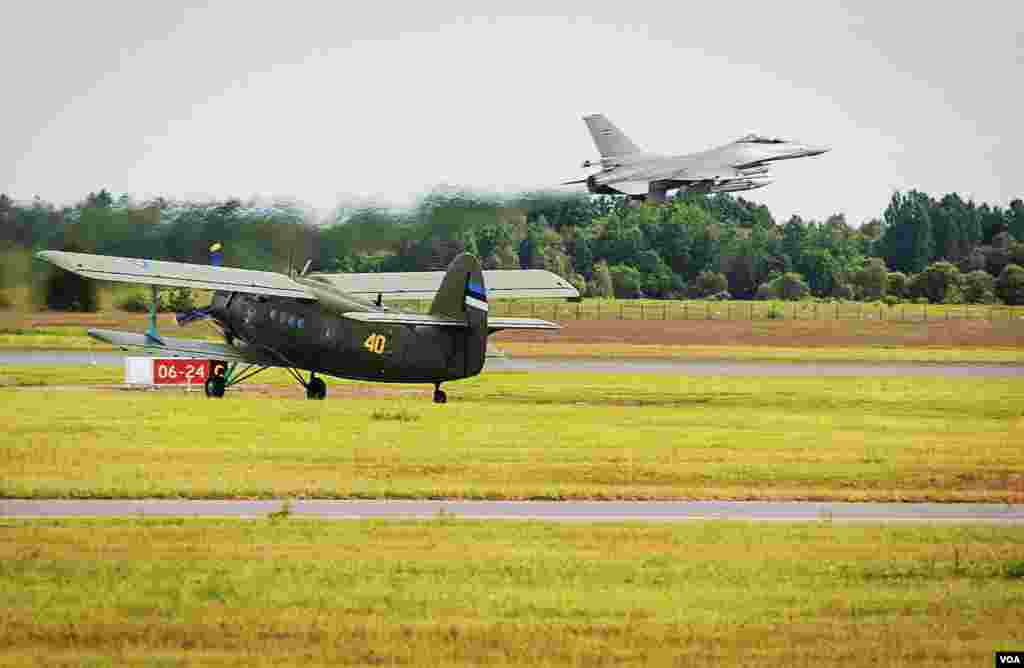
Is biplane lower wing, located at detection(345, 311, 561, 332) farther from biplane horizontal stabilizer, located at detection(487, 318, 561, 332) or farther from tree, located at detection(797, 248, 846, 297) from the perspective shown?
tree, located at detection(797, 248, 846, 297)

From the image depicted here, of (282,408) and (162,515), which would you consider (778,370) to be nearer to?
(282,408)

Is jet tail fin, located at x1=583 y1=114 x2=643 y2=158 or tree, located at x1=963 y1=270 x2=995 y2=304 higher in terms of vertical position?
jet tail fin, located at x1=583 y1=114 x2=643 y2=158

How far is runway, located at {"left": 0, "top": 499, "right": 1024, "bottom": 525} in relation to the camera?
985 inches

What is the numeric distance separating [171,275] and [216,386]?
3.33 metres

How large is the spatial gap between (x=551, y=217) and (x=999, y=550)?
96.8 meters

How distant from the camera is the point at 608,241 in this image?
135500mm

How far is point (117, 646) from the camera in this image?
16.6 metres

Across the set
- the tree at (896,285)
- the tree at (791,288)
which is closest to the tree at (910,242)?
the tree at (896,285)

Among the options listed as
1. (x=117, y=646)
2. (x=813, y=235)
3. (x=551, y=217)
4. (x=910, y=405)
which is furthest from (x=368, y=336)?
(x=813, y=235)

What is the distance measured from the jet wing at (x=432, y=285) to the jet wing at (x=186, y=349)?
565 centimetres

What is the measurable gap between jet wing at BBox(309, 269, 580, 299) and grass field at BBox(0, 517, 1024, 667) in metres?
27.8

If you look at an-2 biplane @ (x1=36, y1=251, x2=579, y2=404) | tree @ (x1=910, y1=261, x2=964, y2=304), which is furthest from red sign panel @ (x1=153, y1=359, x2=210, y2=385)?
tree @ (x1=910, y1=261, x2=964, y2=304)

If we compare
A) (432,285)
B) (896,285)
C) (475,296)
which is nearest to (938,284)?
(896,285)

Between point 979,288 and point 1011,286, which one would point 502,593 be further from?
point 1011,286
